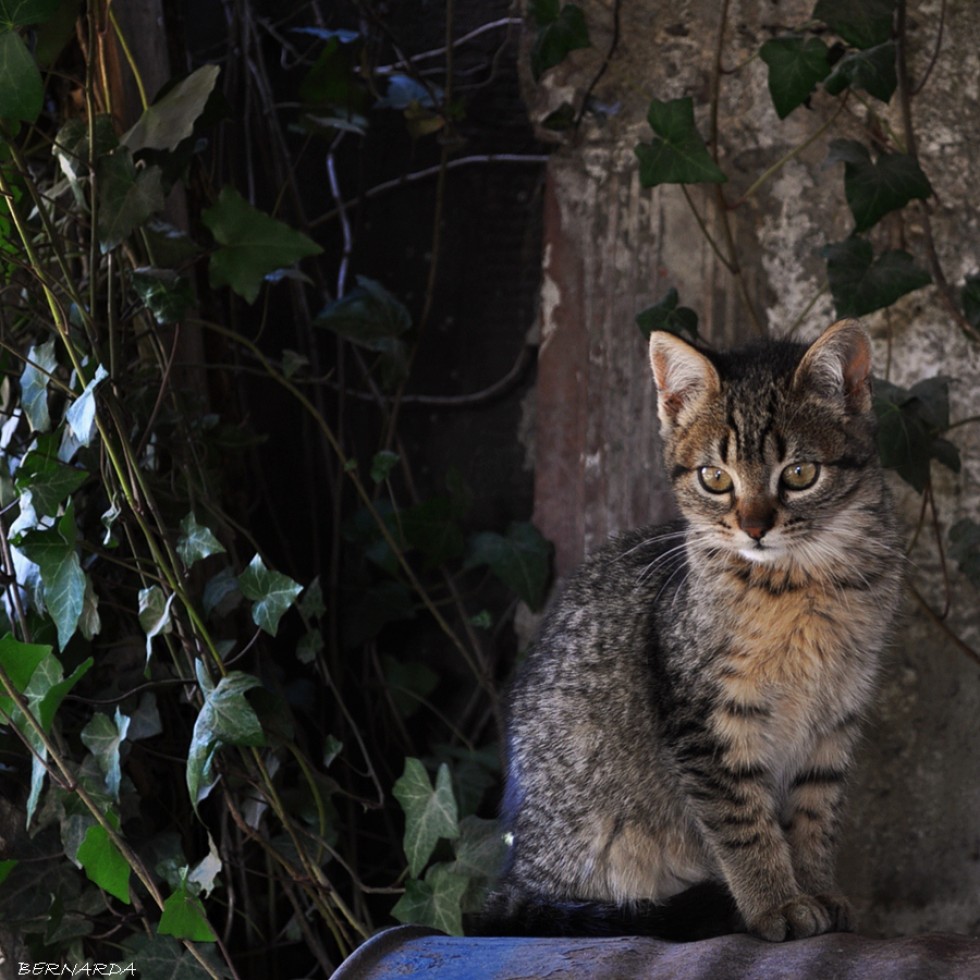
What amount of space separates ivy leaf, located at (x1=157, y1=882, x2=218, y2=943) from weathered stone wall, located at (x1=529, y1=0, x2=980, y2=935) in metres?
1.33

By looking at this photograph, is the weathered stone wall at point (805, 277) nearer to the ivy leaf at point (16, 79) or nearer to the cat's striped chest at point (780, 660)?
the cat's striped chest at point (780, 660)

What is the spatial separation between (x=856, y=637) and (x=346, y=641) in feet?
4.58

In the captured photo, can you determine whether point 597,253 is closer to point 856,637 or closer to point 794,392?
point 794,392

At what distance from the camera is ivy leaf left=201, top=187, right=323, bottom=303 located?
2408 mm

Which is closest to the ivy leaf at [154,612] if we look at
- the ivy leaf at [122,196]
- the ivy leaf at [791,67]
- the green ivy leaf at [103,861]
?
the green ivy leaf at [103,861]

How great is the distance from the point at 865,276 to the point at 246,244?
4.25 feet

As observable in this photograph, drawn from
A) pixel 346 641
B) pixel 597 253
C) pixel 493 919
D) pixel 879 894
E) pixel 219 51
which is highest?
pixel 219 51

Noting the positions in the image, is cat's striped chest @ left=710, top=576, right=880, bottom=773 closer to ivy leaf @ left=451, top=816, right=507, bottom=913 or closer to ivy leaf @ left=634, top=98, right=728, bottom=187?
ivy leaf @ left=451, top=816, right=507, bottom=913

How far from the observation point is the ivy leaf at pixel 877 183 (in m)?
2.35

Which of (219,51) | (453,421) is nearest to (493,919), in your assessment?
(453,421)

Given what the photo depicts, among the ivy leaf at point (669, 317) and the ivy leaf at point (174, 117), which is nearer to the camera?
the ivy leaf at point (174, 117)

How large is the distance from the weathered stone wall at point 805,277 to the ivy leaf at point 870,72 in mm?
251

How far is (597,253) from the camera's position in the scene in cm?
280

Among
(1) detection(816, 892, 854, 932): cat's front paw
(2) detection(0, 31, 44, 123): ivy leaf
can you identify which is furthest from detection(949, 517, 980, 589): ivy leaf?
(2) detection(0, 31, 44, 123): ivy leaf
